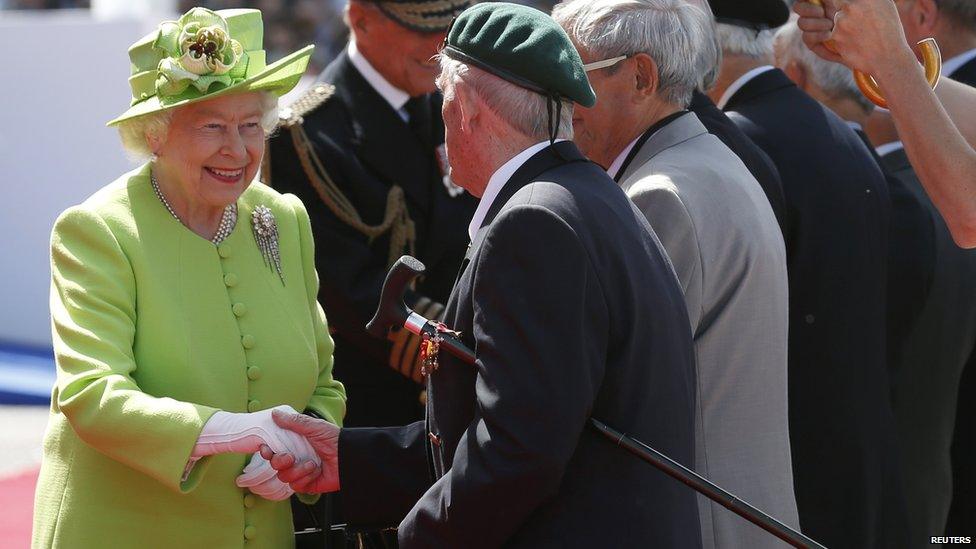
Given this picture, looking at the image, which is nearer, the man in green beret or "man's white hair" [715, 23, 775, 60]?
the man in green beret

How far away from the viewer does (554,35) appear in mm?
2330

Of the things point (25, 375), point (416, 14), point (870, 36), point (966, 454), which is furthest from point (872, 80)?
point (25, 375)

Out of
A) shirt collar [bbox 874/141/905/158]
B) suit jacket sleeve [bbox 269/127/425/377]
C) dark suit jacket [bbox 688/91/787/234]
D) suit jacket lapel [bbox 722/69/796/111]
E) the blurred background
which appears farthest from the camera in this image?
the blurred background

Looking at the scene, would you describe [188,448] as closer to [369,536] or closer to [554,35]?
[369,536]

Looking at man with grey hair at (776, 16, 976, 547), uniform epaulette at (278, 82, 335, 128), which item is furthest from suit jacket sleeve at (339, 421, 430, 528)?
man with grey hair at (776, 16, 976, 547)

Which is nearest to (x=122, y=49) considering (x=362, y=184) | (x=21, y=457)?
(x=21, y=457)

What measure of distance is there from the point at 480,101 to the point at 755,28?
1.71 m

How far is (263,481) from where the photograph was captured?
270 cm

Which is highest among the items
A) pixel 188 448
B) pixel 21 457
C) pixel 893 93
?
pixel 893 93

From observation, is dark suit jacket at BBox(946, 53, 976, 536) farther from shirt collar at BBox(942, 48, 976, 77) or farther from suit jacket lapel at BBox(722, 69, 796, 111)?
suit jacket lapel at BBox(722, 69, 796, 111)

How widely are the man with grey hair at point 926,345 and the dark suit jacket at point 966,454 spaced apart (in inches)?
8.5

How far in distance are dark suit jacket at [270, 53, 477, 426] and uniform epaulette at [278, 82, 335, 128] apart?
19 mm

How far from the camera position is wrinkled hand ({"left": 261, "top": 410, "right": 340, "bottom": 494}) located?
8.54ft

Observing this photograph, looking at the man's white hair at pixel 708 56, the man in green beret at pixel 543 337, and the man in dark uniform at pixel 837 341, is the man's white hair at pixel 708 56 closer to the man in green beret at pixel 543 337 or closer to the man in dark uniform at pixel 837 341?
the man in dark uniform at pixel 837 341
